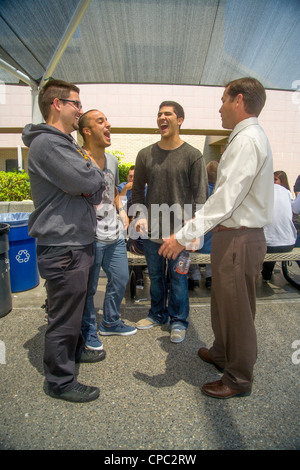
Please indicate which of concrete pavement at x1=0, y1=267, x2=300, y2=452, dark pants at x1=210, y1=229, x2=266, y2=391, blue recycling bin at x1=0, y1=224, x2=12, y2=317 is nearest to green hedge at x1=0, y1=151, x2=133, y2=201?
blue recycling bin at x1=0, y1=224, x2=12, y2=317

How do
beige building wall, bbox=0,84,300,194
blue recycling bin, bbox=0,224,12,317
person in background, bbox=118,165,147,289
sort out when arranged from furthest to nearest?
beige building wall, bbox=0,84,300,194 < person in background, bbox=118,165,147,289 < blue recycling bin, bbox=0,224,12,317

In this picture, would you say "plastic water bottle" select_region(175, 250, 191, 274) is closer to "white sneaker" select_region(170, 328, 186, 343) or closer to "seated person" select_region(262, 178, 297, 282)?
"white sneaker" select_region(170, 328, 186, 343)

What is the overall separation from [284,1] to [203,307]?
11.9 ft

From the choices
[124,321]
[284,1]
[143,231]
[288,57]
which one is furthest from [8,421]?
[288,57]

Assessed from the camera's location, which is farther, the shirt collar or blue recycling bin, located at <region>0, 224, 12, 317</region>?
blue recycling bin, located at <region>0, 224, 12, 317</region>

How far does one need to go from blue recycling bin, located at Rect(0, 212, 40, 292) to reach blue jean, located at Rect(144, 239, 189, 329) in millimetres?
1902

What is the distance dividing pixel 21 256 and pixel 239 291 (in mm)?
3238

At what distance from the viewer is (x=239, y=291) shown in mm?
2209

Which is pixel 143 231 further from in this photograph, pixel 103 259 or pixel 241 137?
pixel 241 137

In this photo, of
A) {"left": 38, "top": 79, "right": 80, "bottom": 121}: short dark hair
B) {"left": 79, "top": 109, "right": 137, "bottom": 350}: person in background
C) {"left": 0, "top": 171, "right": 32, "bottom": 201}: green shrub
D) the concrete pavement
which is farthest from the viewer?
{"left": 0, "top": 171, "right": 32, "bottom": 201}: green shrub

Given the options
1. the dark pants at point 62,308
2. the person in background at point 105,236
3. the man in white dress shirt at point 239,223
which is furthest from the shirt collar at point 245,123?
the dark pants at point 62,308

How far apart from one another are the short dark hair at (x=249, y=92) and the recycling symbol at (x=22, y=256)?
3.40 metres

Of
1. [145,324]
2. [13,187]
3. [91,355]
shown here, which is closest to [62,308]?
[91,355]

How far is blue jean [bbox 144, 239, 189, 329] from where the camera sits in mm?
3273
